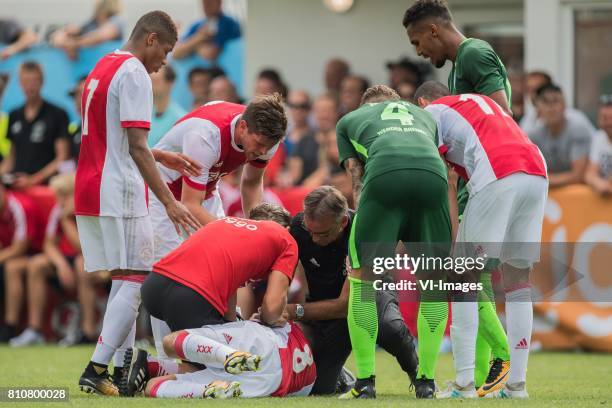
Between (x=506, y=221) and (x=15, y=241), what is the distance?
23.9ft

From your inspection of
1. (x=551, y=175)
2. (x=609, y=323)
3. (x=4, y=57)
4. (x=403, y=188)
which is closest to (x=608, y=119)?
(x=551, y=175)

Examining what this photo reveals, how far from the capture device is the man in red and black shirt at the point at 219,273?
7496 millimetres

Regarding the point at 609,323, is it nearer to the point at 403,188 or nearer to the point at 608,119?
the point at 608,119

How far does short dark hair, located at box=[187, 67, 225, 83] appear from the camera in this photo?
14938mm

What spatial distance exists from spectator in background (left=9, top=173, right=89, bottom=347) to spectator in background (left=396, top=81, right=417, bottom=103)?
3506 millimetres

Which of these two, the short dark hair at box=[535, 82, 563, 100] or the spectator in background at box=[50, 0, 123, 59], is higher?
the spectator in background at box=[50, 0, 123, 59]

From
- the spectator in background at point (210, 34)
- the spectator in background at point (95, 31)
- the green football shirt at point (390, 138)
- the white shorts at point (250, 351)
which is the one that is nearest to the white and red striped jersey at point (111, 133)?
the white shorts at point (250, 351)

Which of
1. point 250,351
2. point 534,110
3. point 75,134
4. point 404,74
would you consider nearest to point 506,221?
point 250,351

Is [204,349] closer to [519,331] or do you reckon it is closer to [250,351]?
[250,351]

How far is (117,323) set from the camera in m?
7.95

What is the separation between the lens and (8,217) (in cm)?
1355

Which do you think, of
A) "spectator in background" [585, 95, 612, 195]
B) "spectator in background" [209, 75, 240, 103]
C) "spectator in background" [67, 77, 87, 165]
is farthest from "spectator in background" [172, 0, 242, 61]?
"spectator in background" [585, 95, 612, 195]

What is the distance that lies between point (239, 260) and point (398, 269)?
3.29 ft

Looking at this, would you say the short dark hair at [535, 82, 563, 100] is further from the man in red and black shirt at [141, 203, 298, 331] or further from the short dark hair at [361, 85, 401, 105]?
the man in red and black shirt at [141, 203, 298, 331]
